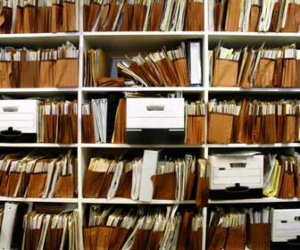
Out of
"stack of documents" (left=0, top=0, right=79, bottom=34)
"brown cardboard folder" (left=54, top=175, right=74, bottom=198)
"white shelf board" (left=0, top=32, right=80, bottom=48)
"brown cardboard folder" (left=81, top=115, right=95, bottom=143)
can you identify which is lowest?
"brown cardboard folder" (left=54, top=175, right=74, bottom=198)

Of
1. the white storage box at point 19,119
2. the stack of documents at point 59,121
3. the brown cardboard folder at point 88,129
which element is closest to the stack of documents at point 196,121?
the brown cardboard folder at point 88,129

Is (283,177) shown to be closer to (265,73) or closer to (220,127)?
(220,127)

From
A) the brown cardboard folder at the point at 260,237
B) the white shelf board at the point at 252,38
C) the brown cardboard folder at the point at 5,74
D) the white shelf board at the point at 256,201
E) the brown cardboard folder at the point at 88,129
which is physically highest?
the white shelf board at the point at 252,38

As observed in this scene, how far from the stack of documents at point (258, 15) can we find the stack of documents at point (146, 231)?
3.80 feet

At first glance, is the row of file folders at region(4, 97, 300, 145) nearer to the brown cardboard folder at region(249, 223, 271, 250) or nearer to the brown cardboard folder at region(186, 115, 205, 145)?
the brown cardboard folder at region(186, 115, 205, 145)

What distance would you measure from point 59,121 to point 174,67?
0.76 meters

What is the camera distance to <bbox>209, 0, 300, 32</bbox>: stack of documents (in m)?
A: 1.55

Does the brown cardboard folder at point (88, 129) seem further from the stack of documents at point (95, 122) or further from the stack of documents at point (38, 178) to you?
the stack of documents at point (38, 178)

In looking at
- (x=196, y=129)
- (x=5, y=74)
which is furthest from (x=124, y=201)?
(x=5, y=74)

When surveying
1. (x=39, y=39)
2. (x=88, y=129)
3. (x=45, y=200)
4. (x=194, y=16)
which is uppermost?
(x=194, y=16)

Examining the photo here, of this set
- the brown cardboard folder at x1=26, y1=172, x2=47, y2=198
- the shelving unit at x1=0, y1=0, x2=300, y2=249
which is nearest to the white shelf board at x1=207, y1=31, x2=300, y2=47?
the shelving unit at x1=0, y1=0, x2=300, y2=249

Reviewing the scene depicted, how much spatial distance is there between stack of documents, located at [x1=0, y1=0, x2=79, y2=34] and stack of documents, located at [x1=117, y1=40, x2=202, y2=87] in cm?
47

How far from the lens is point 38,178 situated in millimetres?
1583

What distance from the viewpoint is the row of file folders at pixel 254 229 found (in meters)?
1.58
